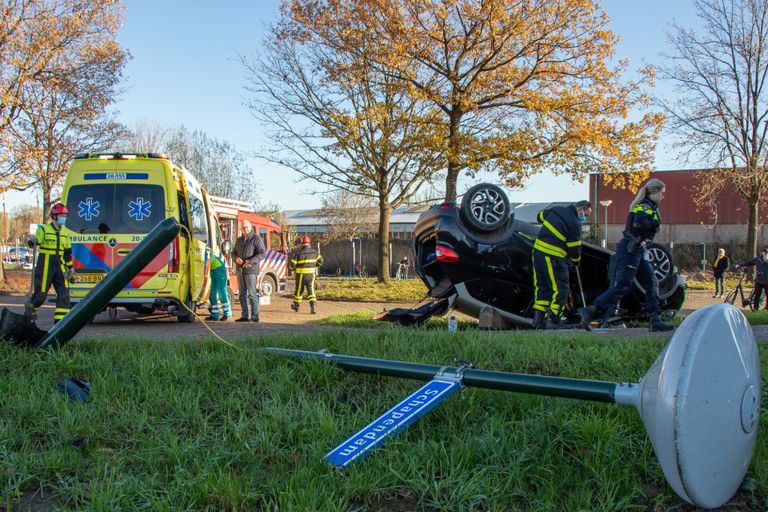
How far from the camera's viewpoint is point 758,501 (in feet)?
7.73

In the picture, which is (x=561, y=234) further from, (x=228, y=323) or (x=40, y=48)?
(x=40, y=48)

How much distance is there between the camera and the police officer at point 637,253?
20.8ft

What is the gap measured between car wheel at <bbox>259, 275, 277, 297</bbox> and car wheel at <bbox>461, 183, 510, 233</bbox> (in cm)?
1005

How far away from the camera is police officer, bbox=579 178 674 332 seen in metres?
6.35

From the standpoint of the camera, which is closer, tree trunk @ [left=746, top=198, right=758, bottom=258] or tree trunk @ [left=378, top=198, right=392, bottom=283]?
tree trunk @ [left=378, top=198, right=392, bottom=283]

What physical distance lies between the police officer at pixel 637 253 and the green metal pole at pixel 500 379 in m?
3.66

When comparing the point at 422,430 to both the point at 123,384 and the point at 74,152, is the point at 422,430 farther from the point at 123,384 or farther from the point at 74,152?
the point at 74,152

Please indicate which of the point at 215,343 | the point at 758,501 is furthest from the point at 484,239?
the point at 758,501

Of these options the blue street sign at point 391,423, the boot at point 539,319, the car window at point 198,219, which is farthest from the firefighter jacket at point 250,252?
the blue street sign at point 391,423

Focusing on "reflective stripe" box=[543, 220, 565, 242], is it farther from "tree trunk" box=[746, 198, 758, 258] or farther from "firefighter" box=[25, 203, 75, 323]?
"tree trunk" box=[746, 198, 758, 258]

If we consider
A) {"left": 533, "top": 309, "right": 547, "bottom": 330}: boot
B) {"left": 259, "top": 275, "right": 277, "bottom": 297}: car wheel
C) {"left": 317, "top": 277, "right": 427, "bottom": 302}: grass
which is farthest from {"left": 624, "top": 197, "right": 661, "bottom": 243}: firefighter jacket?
{"left": 259, "top": 275, "right": 277, "bottom": 297}: car wheel

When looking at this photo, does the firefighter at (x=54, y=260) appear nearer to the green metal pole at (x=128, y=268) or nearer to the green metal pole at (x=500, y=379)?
the green metal pole at (x=128, y=268)

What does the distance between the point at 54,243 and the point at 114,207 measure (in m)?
1.30

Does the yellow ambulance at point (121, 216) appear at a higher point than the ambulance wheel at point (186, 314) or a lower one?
higher
